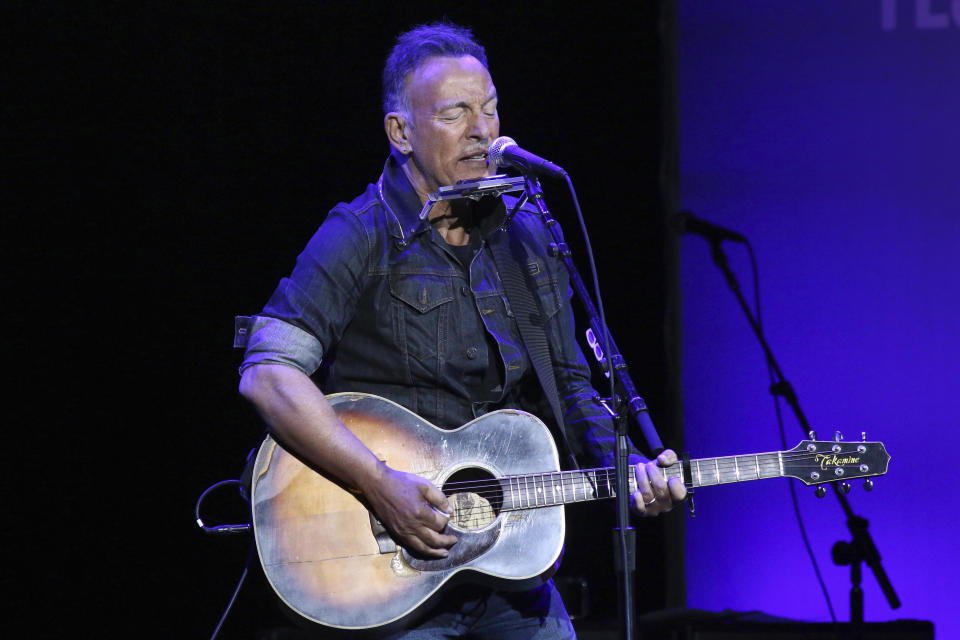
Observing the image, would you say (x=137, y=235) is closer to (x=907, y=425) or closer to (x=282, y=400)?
(x=282, y=400)

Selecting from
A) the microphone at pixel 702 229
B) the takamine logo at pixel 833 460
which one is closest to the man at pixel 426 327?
the takamine logo at pixel 833 460

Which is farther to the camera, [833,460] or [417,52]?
[417,52]

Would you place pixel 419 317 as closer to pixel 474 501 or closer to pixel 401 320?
pixel 401 320

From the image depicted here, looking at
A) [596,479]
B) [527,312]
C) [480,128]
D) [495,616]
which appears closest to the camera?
[495,616]

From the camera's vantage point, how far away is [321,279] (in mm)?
2783

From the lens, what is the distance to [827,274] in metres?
5.09

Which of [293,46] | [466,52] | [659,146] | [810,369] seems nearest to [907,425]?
[810,369]

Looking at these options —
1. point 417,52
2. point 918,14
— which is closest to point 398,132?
point 417,52

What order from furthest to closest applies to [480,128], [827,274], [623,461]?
[827,274] → [480,128] → [623,461]

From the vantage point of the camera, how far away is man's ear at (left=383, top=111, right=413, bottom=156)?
3119mm

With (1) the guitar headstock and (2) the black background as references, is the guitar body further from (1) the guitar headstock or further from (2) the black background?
(2) the black background

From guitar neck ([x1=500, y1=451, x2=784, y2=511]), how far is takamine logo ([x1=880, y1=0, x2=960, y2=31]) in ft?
10.7

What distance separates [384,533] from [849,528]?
255 cm

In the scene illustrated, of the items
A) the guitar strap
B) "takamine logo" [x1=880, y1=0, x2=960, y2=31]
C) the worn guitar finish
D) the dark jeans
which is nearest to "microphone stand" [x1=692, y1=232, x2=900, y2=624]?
the worn guitar finish
